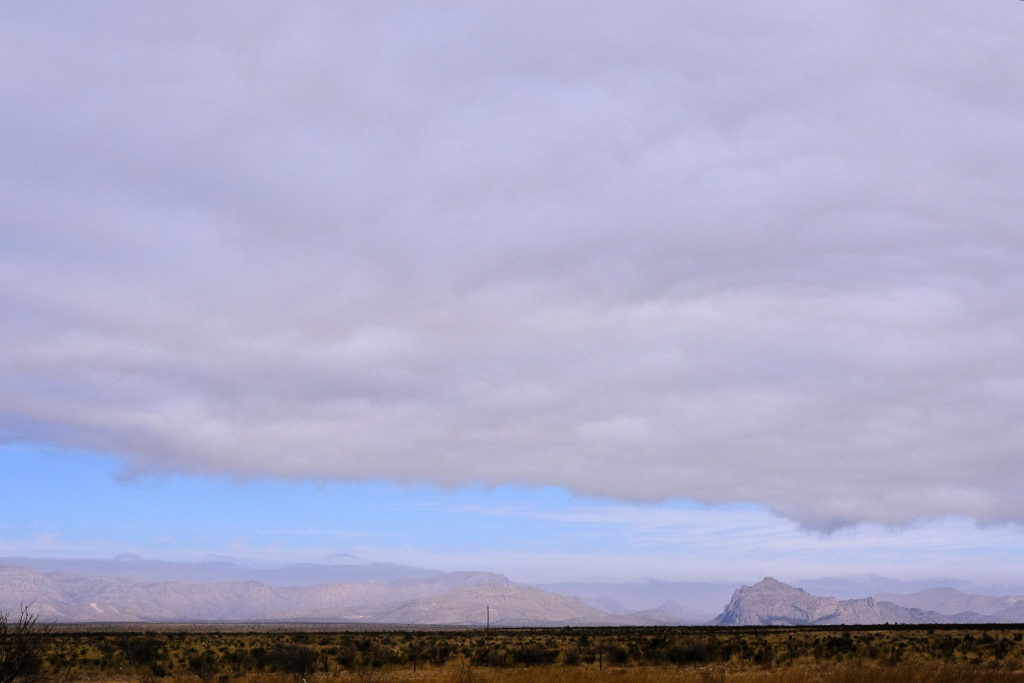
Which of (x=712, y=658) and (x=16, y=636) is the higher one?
(x=16, y=636)

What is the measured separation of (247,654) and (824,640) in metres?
37.7

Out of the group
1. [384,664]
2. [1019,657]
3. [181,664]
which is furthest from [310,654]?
[1019,657]

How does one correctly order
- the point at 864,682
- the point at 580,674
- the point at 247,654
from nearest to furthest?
the point at 864,682
the point at 580,674
the point at 247,654

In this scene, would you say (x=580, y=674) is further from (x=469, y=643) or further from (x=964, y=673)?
(x=469, y=643)

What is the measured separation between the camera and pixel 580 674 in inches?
1220

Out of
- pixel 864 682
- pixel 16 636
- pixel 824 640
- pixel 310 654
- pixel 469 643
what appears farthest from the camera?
pixel 469 643

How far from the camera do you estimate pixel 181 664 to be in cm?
5081

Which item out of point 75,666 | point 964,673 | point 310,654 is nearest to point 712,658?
point 310,654

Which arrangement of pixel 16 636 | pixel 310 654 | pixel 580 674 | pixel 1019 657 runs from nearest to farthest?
pixel 16 636
pixel 580 674
pixel 1019 657
pixel 310 654

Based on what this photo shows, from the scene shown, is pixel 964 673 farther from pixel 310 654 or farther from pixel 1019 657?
pixel 310 654

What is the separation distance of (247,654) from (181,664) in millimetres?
7552

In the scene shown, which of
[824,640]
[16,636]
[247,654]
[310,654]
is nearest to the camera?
[16,636]

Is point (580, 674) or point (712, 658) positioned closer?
point (580, 674)

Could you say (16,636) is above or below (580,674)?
above
